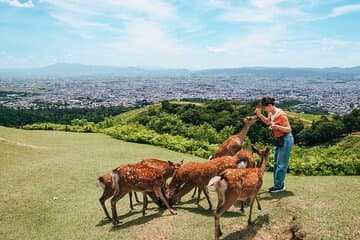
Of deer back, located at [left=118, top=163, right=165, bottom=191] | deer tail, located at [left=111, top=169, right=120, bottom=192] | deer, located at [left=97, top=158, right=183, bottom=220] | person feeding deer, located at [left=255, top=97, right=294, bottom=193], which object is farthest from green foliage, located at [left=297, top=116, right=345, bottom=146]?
deer tail, located at [left=111, top=169, right=120, bottom=192]

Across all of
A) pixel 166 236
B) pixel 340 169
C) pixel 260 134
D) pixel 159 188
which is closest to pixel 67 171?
pixel 159 188

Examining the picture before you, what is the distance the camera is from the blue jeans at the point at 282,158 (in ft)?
30.9

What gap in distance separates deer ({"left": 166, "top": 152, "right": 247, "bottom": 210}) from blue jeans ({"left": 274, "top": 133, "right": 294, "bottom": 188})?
0.93 meters

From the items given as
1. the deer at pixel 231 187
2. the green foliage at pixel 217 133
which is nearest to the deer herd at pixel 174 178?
the deer at pixel 231 187

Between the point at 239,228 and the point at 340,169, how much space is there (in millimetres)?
6521

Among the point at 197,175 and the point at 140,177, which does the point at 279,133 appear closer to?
the point at 197,175

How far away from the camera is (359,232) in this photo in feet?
23.8

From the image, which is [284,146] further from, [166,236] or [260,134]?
[260,134]

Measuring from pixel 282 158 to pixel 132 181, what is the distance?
3.70 m

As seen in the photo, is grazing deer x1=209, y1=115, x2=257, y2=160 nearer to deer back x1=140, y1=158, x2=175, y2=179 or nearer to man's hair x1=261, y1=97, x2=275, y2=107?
man's hair x1=261, y1=97, x2=275, y2=107

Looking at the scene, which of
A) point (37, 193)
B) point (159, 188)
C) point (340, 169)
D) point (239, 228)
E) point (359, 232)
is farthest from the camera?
point (340, 169)

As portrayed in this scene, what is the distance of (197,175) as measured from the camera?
8.99 meters

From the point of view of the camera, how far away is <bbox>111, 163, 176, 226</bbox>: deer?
27.7 feet

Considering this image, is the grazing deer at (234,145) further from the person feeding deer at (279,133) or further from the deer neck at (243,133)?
the person feeding deer at (279,133)
